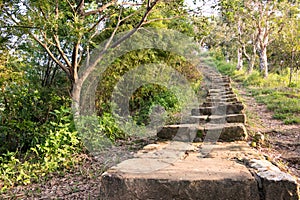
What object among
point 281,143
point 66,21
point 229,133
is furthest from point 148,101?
point 229,133

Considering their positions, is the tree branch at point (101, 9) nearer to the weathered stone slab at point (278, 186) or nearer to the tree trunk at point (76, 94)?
the tree trunk at point (76, 94)

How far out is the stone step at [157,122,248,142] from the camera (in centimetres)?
331

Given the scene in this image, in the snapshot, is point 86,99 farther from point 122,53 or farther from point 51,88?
point 122,53

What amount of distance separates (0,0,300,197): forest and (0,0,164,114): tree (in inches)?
0.6

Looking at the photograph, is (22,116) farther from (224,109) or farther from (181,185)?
(181,185)

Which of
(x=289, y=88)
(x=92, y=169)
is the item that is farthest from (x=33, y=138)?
(x=289, y=88)

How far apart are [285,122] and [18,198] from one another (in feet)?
17.8

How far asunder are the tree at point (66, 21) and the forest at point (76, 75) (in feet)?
0.05

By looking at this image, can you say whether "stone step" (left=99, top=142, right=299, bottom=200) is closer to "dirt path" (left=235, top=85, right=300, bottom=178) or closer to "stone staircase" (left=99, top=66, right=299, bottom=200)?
"stone staircase" (left=99, top=66, right=299, bottom=200)

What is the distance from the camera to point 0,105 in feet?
14.5

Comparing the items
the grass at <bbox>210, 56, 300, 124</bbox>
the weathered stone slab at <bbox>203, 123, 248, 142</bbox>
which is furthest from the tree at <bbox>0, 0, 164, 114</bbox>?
the grass at <bbox>210, 56, 300, 124</bbox>

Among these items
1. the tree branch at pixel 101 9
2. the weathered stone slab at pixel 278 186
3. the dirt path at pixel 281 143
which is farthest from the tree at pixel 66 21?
the weathered stone slab at pixel 278 186

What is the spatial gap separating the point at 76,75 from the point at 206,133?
2855mm

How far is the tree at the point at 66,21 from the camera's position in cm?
407
